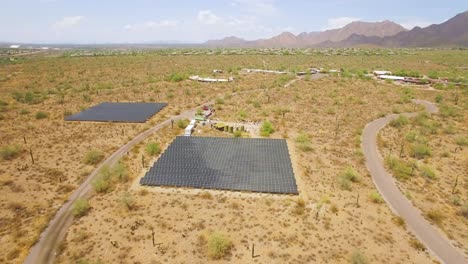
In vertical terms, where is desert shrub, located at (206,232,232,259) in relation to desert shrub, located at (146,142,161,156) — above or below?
below

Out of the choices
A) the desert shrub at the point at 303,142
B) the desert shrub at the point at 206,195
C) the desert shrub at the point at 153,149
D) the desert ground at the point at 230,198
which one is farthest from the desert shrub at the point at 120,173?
the desert shrub at the point at 303,142

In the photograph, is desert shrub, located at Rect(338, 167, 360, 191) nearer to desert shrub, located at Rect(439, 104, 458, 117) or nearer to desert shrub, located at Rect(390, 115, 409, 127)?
desert shrub, located at Rect(390, 115, 409, 127)

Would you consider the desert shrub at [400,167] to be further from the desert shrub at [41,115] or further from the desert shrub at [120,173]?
the desert shrub at [41,115]

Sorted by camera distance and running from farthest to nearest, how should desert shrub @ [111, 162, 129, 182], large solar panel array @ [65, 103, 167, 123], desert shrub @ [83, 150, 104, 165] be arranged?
large solar panel array @ [65, 103, 167, 123], desert shrub @ [83, 150, 104, 165], desert shrub @ [111, 162, 129, 182]

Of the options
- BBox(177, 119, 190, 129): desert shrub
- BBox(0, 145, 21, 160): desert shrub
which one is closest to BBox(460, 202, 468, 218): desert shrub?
BBox(177, 119, 190, 129): desert shrub

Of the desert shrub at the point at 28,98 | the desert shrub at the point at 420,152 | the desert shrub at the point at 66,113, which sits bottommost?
the desert shrub at the point at 420,152

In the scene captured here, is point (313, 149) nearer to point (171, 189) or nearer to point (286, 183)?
point (286, 183)

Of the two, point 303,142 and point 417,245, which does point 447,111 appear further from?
point 417,245

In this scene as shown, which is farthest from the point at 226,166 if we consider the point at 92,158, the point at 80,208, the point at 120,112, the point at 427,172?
the point at 120,112
